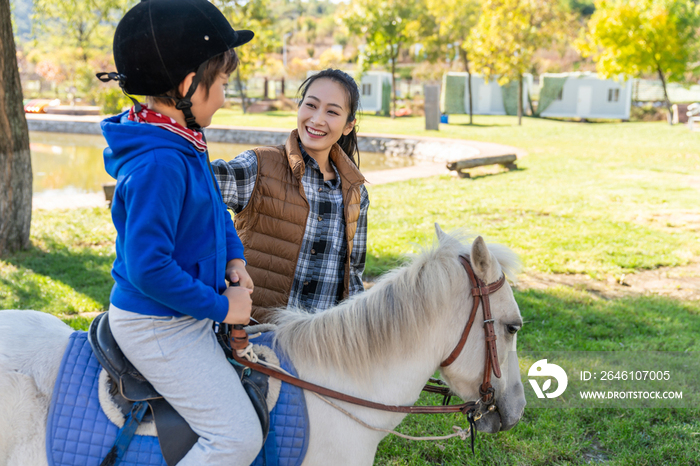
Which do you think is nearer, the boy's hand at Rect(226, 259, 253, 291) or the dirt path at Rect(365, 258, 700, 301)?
the boy's hand at Rect(226, 259, 253, 291)

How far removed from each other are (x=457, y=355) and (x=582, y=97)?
118 ft

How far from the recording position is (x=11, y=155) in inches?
237

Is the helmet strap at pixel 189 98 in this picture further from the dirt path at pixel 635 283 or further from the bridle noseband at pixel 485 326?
the dirt path at pixel 635 283

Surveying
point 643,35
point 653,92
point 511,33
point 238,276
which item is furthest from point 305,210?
point 653,92

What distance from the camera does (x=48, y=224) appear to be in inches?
297

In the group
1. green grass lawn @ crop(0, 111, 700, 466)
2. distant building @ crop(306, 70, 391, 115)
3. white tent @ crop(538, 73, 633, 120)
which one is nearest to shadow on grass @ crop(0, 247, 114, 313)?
green grass lawn @ crop(0, 111, 700, 466)

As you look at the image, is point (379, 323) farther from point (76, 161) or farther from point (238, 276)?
point (76, 161)

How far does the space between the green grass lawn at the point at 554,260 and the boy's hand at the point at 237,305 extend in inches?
27.3

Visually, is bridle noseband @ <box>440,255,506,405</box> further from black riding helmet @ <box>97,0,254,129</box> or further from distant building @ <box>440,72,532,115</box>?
distant building @ <box>440,72,532,115</box>

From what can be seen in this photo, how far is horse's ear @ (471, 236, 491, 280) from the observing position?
5.66 ft

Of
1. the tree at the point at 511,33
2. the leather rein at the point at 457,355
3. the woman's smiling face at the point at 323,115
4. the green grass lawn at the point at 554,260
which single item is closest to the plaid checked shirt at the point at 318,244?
the woman's smiling face at the point at 323,115

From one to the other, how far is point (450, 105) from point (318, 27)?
2627 inches

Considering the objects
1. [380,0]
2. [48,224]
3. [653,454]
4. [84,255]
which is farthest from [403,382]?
[380,0]
